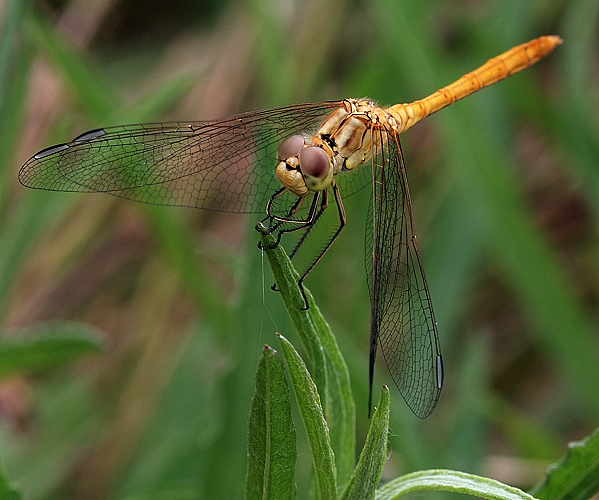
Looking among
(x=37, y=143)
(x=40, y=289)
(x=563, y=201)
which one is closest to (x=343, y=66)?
(x=563, y=201)

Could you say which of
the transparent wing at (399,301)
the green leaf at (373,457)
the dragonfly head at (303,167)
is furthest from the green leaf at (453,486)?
the dragonfly head at (303,167)

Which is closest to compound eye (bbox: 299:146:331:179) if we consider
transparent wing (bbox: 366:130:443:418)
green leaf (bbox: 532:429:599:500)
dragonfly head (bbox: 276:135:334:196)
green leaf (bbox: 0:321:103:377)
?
dragonfly head (bbox: 276:135:334:196)

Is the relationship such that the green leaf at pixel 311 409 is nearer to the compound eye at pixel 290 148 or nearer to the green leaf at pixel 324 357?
the green leaf at pixel 324 357

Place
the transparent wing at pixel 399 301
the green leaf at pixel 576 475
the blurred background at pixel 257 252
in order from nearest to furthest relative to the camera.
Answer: the green leaf at pixel 576 475
the transparent wing at pixel 399 301
the blurred background at pixel 257 252

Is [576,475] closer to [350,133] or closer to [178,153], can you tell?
[350,133]

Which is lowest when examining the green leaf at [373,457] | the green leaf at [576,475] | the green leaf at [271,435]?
the green leaf at [576,475]

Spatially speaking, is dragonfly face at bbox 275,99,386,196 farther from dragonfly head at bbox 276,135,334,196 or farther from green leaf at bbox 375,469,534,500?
green leaf at bbox 375,469,534,500
